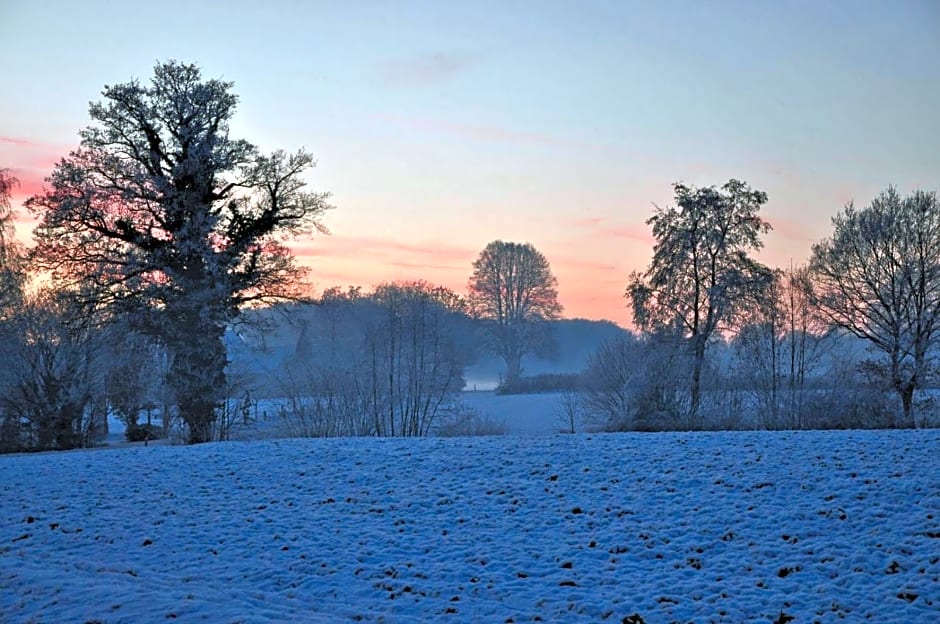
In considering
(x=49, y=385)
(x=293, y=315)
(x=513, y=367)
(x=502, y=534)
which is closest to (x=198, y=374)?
(x=293, y=315)

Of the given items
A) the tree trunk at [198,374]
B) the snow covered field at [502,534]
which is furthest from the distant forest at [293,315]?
the snow covered field at [502,534]

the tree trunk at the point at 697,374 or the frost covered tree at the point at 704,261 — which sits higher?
the frost covered tree at the point at 704,261

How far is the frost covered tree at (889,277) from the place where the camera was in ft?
91.9

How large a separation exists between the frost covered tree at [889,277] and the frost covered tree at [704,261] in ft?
11.7

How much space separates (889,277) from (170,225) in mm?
27973

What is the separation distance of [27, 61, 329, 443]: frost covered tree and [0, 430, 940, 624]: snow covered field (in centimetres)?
786

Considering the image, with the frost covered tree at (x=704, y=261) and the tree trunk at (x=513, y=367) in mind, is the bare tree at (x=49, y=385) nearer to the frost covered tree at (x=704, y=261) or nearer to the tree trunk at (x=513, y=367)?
the frost covered tree at (x=704, y=261)

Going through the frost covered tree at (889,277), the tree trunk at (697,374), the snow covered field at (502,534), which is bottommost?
the snow covered field at (502,534)

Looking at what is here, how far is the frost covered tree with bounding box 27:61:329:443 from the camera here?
22031 millimetres

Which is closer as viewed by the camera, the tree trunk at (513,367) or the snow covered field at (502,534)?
the snow covered field at (502,534)

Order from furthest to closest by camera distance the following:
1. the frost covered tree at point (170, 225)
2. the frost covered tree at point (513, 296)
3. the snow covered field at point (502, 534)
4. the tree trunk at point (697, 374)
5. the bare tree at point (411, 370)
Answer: the frost covered tree at point (513, 296)
the bare tree at point (411, 370)
the tree trunk at point (697, 374)
the frost covered tree at point (170, 225)
the snow covered field at point (502, 534)

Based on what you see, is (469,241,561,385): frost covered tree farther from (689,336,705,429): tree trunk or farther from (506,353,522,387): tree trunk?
(689,336,705,429): tree trunk

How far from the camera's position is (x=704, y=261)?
1160 inches

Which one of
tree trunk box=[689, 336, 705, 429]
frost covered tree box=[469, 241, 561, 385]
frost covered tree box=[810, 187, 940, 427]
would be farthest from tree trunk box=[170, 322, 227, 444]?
frost covered tree box=[469, 241, 561, 385]
